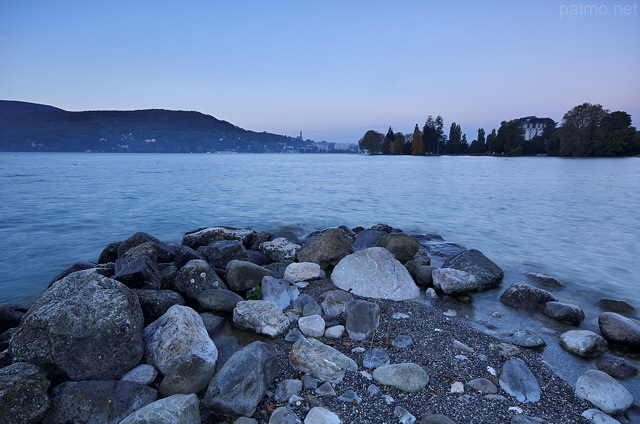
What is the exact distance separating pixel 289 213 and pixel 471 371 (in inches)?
576

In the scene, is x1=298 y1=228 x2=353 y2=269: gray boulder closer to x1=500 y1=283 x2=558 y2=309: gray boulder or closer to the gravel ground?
the gravel ground

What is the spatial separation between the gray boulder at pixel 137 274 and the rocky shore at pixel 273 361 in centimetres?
2

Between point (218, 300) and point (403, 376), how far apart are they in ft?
11.1

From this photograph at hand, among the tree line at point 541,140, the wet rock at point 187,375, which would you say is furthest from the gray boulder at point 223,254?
the tree line at point 541,140

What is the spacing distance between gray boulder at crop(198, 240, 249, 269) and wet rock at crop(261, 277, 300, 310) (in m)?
1.94

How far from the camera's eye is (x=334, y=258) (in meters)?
8.00

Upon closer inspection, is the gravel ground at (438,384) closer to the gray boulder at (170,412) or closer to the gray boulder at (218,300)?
the gray boulder at (170,412)

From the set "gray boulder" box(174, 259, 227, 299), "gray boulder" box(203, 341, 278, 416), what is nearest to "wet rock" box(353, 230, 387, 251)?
"gray boulder" box(174, 259, 227, 299)

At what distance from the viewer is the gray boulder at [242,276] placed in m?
6.67

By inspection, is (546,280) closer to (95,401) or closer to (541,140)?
(95,401)

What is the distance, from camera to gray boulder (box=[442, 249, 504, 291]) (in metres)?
7.44

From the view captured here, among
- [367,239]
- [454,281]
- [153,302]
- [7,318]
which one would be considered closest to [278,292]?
[153,302]

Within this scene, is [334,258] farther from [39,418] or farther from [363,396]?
[39,418]

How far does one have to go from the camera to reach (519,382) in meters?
3.81
